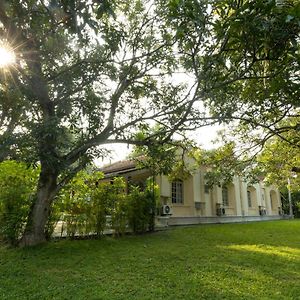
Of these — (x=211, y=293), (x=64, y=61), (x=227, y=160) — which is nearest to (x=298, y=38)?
(x=211, y=293)

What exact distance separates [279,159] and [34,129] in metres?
13.2

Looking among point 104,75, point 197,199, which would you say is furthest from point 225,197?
point 104,75

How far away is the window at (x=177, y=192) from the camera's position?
18.7 m

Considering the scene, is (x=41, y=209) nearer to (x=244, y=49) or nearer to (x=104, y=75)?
(x=104, y=75)

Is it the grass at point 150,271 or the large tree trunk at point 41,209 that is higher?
the large tree trunk at point 41,209

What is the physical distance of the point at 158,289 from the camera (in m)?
5.23

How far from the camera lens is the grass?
200 inches

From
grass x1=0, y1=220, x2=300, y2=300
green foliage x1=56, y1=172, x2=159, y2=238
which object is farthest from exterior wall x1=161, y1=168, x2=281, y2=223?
grass x1=0, y1=220, x2=300, y2=300

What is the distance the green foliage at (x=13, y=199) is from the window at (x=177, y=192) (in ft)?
34.4

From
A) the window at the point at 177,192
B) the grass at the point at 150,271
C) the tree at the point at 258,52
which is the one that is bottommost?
the grass at the point at 150,271

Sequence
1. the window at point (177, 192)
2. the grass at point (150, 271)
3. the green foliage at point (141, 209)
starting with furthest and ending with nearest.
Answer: the window at point (177, 192), the green foliage at point (141, 209), the grass at point (150, 271)

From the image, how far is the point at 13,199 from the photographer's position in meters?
9.28

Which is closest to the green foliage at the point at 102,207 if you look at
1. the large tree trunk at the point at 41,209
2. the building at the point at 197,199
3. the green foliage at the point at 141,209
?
the green foliage at the point at 141,209

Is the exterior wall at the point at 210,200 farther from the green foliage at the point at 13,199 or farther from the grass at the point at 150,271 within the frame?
the green foliage at the point at 13,199
